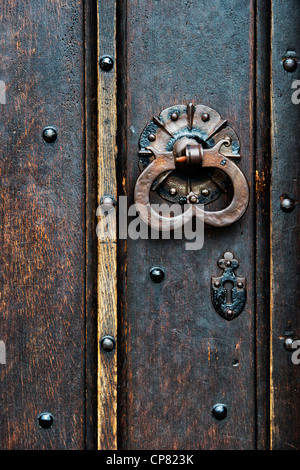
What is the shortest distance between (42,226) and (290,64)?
51cm

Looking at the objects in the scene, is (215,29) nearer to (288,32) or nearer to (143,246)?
(288,32)

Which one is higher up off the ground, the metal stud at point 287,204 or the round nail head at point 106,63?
the round nail head at point 106,63

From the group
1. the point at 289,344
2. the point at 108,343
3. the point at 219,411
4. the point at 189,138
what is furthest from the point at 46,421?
the point at 189,138

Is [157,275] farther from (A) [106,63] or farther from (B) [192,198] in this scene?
(A) [106,63]

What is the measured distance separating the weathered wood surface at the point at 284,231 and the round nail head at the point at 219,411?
0.08 meters

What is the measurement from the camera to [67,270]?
0.81 m

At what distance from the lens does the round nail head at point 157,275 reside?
2.66 ft

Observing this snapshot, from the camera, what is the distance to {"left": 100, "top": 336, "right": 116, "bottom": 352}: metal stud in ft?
2.57

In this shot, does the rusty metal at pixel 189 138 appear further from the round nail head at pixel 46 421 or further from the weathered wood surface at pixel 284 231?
the round nail head at pixel 46 421

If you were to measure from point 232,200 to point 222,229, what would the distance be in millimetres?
57

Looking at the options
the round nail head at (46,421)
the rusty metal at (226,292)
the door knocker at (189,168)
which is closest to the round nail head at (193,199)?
the door knocker at (189,168)

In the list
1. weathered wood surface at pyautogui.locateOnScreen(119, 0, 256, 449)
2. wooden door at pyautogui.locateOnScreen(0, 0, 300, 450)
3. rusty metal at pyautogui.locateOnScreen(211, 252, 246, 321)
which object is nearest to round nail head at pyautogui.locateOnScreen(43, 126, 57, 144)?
wooden door at pyautogui.locateOnScreen(0, 0, 300, 450)

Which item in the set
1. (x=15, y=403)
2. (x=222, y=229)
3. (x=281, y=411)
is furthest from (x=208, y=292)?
(x=15, y=403)

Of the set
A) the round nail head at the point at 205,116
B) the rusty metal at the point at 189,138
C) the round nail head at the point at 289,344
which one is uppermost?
the round nail head at the point at 205,116
